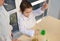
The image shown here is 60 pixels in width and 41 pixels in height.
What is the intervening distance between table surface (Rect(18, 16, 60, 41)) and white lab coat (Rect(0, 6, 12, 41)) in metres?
0.17

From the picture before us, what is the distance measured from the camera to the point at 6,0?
0.94 meters

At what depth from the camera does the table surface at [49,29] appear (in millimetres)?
1127

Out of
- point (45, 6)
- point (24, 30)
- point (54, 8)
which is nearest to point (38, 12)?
point (45, 6)

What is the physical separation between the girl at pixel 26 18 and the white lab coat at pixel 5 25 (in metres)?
0.16

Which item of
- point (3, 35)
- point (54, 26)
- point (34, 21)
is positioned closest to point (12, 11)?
point (3, 35)

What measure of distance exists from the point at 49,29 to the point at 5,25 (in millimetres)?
488

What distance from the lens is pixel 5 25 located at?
95 cm

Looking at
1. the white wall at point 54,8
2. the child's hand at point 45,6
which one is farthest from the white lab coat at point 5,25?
the white wall at point 54,8

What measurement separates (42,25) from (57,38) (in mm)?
235

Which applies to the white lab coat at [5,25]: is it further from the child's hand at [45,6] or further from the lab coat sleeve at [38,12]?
the child's hand at [45,6]

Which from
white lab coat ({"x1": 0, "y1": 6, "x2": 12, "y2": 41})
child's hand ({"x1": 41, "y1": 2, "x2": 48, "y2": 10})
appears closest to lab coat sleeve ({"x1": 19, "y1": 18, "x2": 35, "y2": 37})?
white lab coat ({"x1": 0, "y1": 6, "x2": 12, "y2": 41})

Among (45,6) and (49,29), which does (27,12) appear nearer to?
(49,29)

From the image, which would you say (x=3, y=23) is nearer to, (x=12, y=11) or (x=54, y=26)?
(x=12, y=11)

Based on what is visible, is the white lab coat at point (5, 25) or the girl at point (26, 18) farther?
the girl at point (26, 18)
